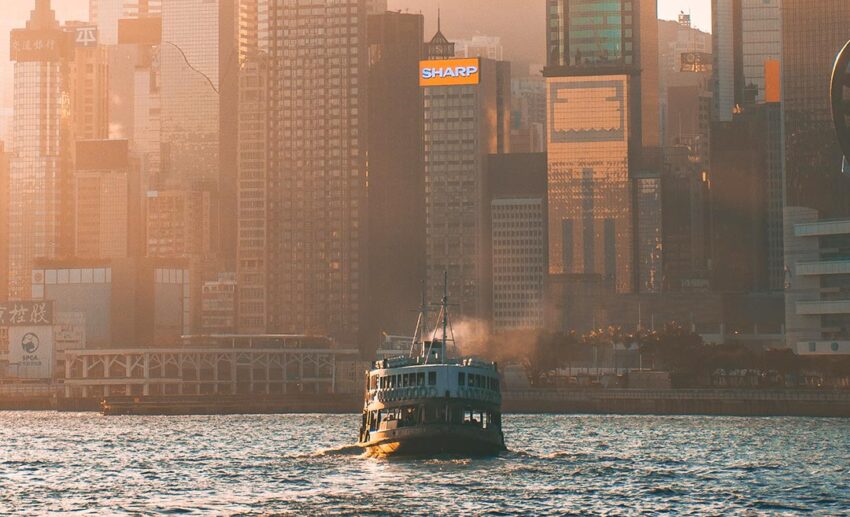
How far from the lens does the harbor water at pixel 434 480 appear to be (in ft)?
401

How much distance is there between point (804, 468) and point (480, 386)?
92.0ft

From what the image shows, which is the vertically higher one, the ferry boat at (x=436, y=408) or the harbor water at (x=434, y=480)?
the ferry boat at (x=436, y=408)

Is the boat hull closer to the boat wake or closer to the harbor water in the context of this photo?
the harbor water

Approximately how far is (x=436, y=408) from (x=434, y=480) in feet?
51.0

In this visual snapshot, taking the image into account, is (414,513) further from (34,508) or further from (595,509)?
(34,508)

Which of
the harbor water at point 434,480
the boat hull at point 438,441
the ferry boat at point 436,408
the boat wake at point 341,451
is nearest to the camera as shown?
the harbor water at point 434,480

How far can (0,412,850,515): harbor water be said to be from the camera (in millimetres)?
122250

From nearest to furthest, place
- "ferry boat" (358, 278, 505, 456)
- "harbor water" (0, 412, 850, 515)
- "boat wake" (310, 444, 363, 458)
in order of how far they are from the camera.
→ "harbor water" (0, 412, 850, 515) < "ferry boat" (358, 278, 505, 456) < "boat wake" (310, 444, 363, 458)

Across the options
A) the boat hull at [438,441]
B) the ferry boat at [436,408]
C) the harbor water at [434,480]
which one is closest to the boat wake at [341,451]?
the harbor water at [434,480]

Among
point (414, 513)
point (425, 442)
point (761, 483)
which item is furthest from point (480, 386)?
point (414, 513)

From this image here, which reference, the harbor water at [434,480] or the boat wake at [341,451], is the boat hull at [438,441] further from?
the boat wake at [341,451]

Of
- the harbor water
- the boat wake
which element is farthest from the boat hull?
the boat wake

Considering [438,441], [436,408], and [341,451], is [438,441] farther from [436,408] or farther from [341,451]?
[341,451]

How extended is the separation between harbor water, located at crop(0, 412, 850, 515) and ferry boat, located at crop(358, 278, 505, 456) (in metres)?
1.71
